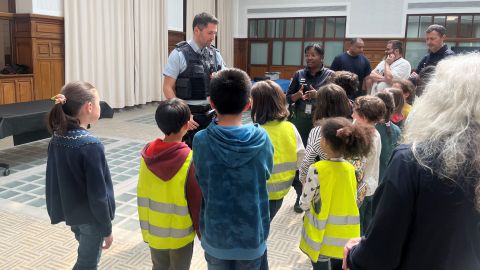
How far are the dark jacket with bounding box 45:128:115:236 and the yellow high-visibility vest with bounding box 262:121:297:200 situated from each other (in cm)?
84

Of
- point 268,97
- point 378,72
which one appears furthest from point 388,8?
point 268,97

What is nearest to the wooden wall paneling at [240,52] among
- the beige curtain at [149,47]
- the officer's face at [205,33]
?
the beige curtain at [149,47]

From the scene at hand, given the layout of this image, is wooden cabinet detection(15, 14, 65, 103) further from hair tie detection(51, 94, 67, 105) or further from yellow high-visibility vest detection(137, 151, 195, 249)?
yellow high-visibility vest detection(137, 151, 195, 249)

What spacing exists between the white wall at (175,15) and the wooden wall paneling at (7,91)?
13.9 feet

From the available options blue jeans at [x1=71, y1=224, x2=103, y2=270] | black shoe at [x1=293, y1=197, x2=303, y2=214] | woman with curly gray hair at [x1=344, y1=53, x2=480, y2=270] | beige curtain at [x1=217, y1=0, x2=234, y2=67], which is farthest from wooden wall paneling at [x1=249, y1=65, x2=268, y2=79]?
woman with curly gray hair at [x1=344, y1=53, x2=480, y2=270]

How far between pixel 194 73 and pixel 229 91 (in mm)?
1469

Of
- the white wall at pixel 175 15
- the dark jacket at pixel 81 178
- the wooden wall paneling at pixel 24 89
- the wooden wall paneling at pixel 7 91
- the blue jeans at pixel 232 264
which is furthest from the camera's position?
the white wall at pixel 175 15

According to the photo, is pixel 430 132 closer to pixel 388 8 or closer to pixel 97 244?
pixel 97 244

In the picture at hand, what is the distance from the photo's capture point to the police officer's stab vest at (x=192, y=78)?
2801mm

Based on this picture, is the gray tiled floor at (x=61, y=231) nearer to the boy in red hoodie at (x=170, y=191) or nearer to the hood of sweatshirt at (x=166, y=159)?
the boy in red hoodie at (x=170, y=191)

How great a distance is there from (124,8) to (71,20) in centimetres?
140

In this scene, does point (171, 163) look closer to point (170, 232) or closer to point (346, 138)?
point (170, 232)

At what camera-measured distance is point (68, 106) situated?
1.71 metres

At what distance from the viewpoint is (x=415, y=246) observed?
0.91 metres
